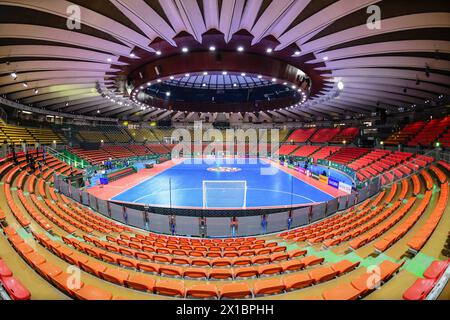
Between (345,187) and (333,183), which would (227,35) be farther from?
(333,183)

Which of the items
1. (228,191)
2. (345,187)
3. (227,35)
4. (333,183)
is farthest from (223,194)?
(227,35)

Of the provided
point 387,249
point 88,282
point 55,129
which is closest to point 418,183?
point 387,249

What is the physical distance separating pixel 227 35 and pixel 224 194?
13.0 metres

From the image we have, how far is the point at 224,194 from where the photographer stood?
1892cm

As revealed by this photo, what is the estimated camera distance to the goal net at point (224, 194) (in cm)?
1598

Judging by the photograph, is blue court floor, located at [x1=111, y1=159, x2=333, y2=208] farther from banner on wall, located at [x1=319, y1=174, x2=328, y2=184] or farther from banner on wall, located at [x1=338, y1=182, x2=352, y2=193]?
banner on wall, located at [x1=319, y1=174, x2=328, y2=184]

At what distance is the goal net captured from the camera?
15984 mm

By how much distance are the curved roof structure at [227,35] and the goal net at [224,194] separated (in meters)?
9.48

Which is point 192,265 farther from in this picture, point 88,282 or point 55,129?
point 55,129

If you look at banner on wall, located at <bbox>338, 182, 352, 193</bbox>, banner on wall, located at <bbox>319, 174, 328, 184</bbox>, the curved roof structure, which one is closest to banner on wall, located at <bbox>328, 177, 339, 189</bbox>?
banner on wall, located at <bbox>338, 182, 352, 193</bbox>

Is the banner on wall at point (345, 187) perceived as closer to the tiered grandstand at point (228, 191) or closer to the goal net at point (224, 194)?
the tiered grandstand at point (228, 191)
